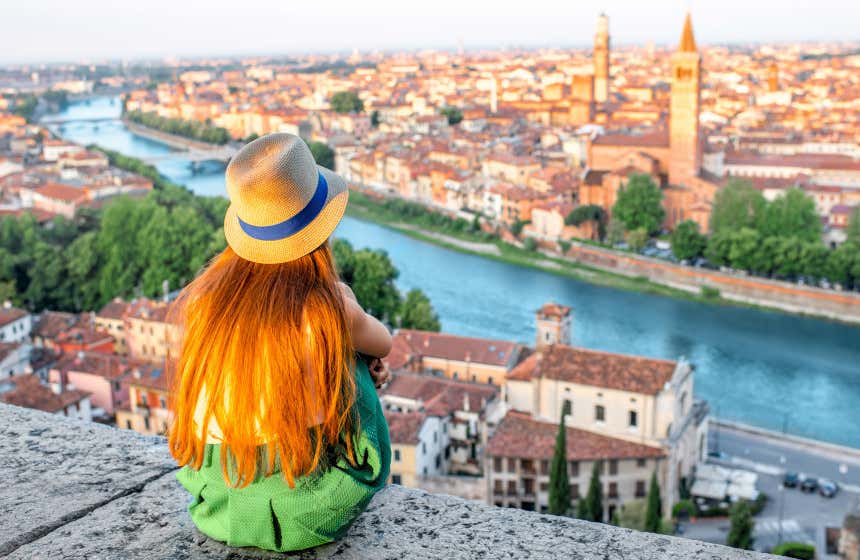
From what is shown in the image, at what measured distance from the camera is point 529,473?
5355 mm

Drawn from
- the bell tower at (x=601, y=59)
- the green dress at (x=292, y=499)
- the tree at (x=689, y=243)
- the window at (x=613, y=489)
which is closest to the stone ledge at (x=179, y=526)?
the green dress at (x=292, y=499)

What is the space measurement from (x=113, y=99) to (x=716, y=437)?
132ft

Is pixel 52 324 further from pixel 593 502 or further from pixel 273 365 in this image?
pixel 273 365

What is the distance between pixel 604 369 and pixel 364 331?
5161 millimetres

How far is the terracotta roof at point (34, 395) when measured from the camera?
562cm

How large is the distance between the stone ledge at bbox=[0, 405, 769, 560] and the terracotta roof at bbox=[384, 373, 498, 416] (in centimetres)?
501

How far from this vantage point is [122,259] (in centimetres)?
1084

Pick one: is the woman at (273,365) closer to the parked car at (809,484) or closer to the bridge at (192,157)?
the parked car at (809,484)

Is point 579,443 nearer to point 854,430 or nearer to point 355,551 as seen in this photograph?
point 854,430

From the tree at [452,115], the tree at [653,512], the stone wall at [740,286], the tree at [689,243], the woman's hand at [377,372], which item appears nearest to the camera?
the woman's hand at [377,372]

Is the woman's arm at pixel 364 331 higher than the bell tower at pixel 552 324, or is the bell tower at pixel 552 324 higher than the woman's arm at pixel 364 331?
the woman's arm at pixel 364 331

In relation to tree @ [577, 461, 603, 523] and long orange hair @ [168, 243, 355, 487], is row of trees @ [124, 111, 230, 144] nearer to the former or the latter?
tree @ [577, 461, 603, 523]

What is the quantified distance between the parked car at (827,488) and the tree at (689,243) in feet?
19.4

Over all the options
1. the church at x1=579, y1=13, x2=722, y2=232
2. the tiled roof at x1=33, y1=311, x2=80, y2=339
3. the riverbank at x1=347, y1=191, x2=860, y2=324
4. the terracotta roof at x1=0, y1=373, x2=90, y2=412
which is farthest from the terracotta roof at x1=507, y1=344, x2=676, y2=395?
the church at x1=579, y1=13, x2=722, y2=232
